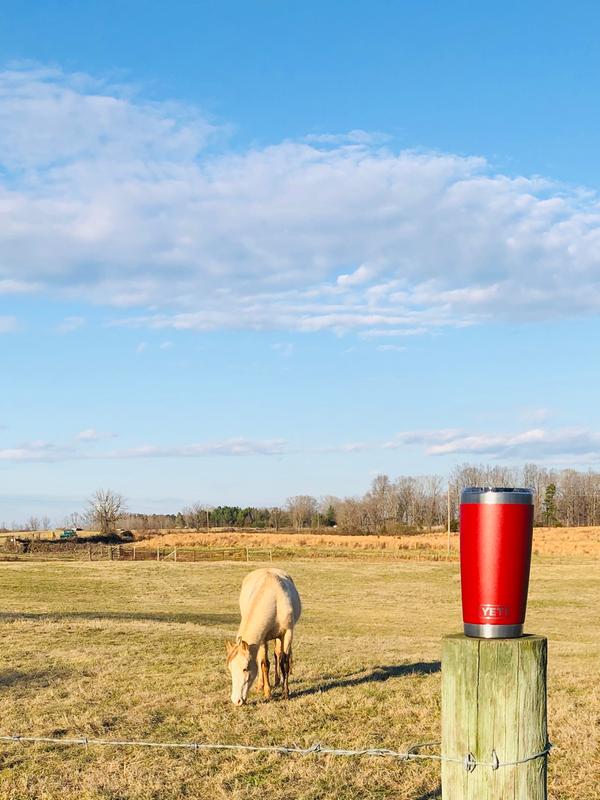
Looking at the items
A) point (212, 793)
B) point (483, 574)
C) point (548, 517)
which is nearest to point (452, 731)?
point (483, 574)

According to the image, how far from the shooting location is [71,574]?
46.8 meters

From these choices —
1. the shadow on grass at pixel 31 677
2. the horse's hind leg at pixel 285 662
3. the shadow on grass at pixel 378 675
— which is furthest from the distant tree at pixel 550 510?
the shadow on grass at pixel 31 677

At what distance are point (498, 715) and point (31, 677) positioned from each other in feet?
35.0

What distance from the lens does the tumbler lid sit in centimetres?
284

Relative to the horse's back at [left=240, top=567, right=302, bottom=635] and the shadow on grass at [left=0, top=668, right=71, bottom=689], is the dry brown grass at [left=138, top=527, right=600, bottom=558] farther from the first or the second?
the shadow on grass at [left=0, top=668, right=71, bottom=689]

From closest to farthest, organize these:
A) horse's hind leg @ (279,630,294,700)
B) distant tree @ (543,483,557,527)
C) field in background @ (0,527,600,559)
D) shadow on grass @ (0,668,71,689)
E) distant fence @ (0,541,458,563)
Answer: horse's hind leg @ (279,630,294,700) → shadow on grass @ (0,668,71,689) → distant fence @ (0,541,458,563) → field in background @ (0,527,600,559) → distant tree @ (543,483,557,527)

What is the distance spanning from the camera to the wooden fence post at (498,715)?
2.97 m

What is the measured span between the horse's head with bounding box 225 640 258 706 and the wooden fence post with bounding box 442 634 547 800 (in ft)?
25.1

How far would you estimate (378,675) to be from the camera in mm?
12211

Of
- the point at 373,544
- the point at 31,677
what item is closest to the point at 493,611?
the point at 31,677

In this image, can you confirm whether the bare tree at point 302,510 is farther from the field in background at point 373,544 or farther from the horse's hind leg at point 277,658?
the horse's hind leg at point 277,658

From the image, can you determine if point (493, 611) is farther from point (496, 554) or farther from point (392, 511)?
point (392, 511)

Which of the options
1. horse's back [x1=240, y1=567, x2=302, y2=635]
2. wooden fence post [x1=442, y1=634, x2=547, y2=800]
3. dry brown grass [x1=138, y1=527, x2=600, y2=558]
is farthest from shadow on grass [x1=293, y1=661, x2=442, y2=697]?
dry brown grass [x1=138, y1=527, x2=600, y2=558]

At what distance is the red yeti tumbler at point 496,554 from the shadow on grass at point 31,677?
10.2 meters
